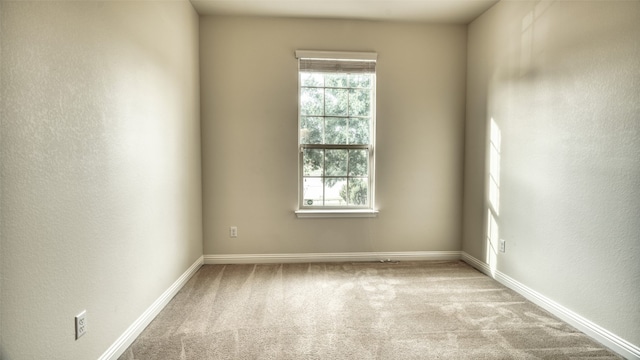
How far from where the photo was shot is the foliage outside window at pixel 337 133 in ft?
10.6

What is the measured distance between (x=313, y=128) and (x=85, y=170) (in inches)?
85.8

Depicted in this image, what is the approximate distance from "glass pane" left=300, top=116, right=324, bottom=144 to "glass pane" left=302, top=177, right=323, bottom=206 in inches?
17.1

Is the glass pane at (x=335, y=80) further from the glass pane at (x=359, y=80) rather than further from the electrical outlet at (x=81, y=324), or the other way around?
the electrical outlet at (x=81, y=324)

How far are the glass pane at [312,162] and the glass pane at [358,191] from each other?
397 mm

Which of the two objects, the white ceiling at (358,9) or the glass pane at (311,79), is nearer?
the white ceiling at (358,9)

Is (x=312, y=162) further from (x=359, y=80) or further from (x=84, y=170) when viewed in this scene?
(x=84, y=170)

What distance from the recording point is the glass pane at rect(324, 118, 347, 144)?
328 cm

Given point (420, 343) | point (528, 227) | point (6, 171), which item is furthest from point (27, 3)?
point (528, 227)

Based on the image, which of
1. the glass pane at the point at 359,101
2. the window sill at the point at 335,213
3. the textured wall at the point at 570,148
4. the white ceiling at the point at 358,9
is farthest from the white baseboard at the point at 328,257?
the white ceiling at the point at 358,9

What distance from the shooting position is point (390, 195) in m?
3.34

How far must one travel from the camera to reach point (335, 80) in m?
3.26

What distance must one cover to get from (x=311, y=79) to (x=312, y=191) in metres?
1.25

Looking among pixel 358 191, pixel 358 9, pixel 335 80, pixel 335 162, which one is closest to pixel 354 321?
pixel 358 191

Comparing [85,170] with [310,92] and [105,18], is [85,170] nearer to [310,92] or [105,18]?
[105,18]
